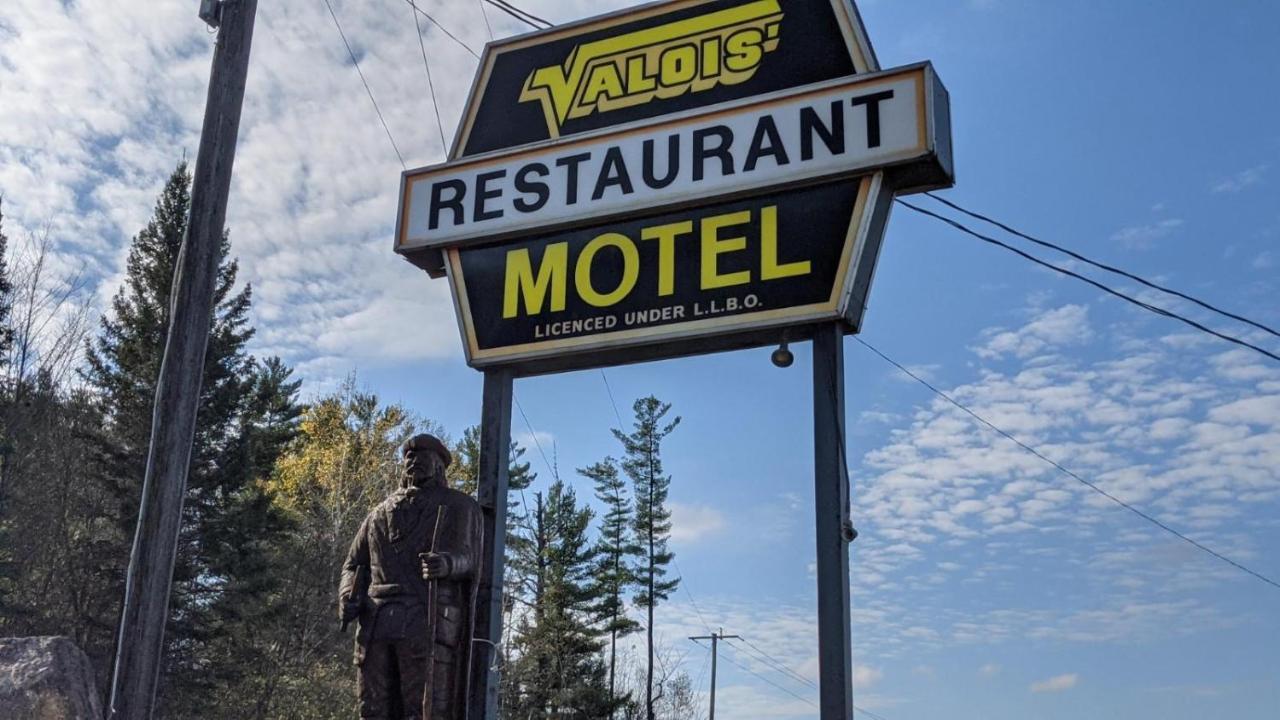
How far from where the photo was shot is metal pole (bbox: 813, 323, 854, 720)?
6027 millimetres

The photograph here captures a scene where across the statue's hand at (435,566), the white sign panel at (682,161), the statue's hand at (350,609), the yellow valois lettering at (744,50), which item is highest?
the yellow valois lettering at (744,50)

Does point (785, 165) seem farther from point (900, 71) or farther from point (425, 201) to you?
point (425, 201)

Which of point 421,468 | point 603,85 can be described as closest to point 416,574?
point 421,468

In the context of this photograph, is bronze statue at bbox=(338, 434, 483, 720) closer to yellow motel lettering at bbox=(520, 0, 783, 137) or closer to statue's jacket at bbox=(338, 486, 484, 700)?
statue's jacket at bbox=(338, 486, 484, 700)

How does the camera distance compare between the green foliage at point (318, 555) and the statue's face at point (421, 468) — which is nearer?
the statue's face at point (421, 468)

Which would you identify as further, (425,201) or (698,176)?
(425,201)

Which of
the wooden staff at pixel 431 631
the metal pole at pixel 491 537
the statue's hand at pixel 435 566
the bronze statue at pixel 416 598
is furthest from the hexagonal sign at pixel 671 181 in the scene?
the statue's hand at pixel 435 566

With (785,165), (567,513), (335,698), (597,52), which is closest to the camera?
(785,165)

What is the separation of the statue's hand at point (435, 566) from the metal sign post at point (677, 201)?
0.70 metres

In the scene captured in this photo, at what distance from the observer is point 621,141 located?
7.80m

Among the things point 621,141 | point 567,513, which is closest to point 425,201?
point 621,141

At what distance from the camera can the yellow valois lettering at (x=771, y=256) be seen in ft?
22.6

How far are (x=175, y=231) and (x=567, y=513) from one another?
18.4 metres

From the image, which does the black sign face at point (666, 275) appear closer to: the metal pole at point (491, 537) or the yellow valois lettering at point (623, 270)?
the yellow valois lettering at point (623, 270)
